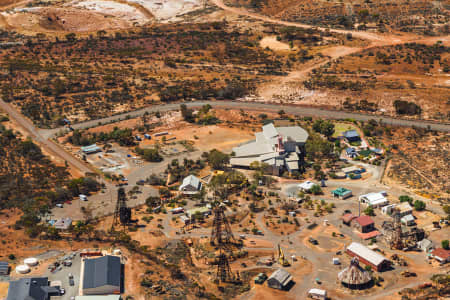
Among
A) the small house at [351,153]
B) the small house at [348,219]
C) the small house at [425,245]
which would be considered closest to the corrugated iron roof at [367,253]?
the small house at [348,219]

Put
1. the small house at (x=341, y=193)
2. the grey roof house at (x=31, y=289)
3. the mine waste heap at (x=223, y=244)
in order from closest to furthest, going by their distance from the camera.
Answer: the grey roof house at (x=31, y=289) < the mine waste heap at (x=223, y=244) < the small house at (x=341, y=193)

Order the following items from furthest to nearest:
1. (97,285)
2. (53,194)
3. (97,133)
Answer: (97,133) < (53,194) < (97,285)

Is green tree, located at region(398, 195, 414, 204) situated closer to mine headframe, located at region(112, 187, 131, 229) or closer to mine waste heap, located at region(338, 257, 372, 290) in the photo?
mine waste heap, located at region(338, 257, 372, 290)

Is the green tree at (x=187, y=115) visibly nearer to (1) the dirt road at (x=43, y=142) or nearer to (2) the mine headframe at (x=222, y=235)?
(1) the dirt road at (x=43, y=142)

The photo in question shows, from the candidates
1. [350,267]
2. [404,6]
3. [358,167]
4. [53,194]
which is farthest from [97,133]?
[404,6]

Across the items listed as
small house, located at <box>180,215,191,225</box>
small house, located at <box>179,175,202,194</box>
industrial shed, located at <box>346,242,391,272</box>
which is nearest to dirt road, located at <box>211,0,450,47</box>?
small house, located at <box>179,175,202,194</box>

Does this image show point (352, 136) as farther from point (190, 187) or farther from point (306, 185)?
point (190, 187)

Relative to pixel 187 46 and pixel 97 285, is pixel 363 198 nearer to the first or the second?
pixel 97 285
